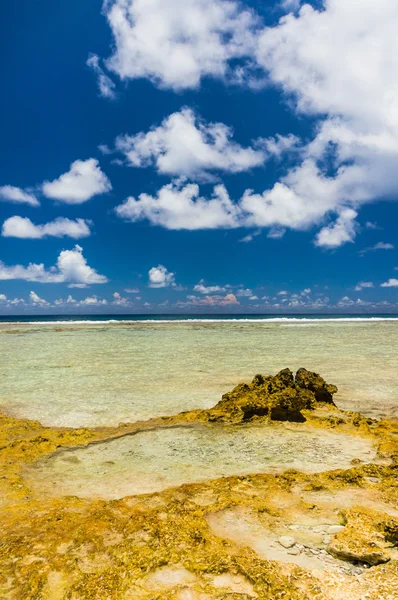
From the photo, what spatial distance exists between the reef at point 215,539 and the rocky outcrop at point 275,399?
2.24 metres

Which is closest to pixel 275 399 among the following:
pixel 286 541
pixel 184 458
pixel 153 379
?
pixel 184 458

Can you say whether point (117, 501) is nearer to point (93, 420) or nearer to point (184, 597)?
point (184, 597)

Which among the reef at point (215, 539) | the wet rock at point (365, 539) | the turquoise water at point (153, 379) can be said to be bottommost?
the turquoise water at point (153, 379)

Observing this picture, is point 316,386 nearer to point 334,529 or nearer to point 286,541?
point 334,529

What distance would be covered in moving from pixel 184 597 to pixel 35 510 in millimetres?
2412

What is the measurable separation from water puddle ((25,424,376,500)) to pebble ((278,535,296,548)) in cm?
180

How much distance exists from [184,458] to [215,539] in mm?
2446

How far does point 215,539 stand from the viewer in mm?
3697

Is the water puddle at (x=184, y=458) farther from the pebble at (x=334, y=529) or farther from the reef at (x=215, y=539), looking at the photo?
the pebble at (x=334, y=529)

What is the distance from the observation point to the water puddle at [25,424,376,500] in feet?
17.2

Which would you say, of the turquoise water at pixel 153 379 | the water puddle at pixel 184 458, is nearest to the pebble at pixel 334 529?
the water puddle at pixel 184 458

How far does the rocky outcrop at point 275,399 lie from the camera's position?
7.92 m

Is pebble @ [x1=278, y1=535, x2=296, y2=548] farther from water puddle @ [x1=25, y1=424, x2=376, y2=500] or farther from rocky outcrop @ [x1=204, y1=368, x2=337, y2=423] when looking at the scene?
→ rocky outcrop @ [x1=204, y1=368, x2=337, y2=423]

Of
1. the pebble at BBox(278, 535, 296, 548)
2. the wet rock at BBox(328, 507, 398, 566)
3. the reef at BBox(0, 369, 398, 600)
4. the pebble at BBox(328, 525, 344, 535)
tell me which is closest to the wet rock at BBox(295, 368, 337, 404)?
the reef at BBox(0, 369, 398, 600)
